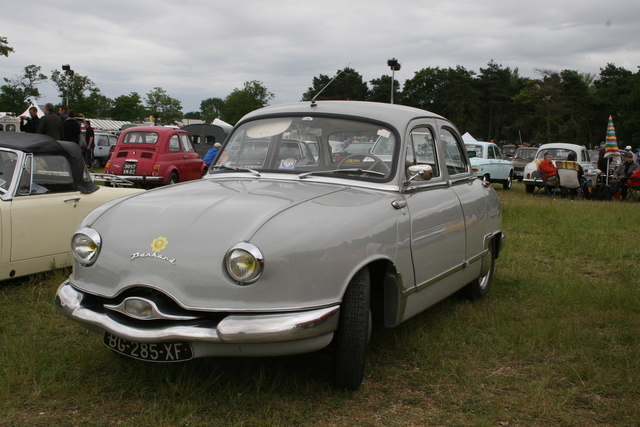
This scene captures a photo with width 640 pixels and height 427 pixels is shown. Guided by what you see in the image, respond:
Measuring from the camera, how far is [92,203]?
626 centimetres

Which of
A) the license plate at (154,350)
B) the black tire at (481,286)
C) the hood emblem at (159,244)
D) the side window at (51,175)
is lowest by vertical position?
the black tire at (481,286)

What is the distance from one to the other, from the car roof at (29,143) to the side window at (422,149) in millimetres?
3670

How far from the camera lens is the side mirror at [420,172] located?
4.15m

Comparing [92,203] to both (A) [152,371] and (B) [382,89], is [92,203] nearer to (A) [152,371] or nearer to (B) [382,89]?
(A) [152,371]

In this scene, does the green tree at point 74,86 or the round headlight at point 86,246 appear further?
the green tree at point 74,86

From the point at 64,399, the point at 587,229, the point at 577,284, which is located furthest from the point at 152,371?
the point at 587,229

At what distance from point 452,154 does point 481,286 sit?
135cm

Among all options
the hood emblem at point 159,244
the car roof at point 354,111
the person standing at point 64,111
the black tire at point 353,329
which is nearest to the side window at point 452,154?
the car roof at point 354,111

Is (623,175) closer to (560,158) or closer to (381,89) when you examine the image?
(560,158)

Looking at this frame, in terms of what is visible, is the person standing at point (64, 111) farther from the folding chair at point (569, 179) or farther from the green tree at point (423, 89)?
the green tree at point (423, 89)

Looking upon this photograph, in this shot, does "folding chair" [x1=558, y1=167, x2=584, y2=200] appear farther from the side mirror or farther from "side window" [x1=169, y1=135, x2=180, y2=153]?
the side mirror

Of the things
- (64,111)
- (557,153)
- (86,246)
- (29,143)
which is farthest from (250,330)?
Result: (557,153)

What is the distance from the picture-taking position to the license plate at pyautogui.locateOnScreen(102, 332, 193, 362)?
10.2 ft

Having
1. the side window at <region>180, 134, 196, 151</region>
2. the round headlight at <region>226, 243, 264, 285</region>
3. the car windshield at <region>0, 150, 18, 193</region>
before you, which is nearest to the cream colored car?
the car windshield at <region>0, 150, 18, 193</region>
